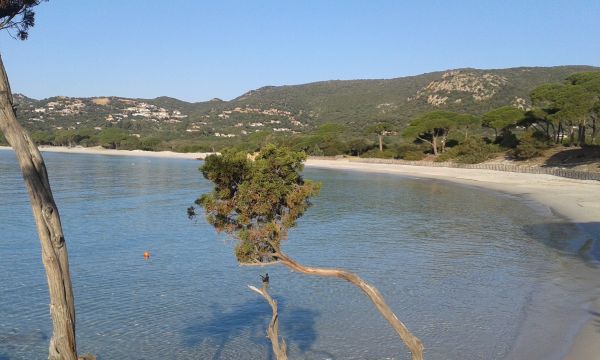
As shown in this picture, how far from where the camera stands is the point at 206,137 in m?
144

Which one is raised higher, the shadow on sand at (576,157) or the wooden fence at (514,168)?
the shadow on sand at (576,157)

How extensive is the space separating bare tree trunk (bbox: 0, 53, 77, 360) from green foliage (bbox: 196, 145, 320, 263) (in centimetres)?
182

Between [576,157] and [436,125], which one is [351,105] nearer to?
[436,125]

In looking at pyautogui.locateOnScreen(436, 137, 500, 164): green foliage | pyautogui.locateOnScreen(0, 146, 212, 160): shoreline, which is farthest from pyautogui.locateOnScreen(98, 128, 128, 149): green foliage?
pyautogui.locateOnScreen(436, 137, 500, 164): green foliage

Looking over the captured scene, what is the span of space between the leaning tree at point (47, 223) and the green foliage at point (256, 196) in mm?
1822

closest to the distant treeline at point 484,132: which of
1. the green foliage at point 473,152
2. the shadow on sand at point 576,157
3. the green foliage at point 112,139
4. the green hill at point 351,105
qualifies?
the green foliage at point 473,152

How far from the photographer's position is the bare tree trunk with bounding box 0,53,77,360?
504 centimetres

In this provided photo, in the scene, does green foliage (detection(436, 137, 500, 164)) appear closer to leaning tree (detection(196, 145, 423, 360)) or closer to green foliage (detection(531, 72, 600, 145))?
green foliage (detection(531, 72, 600, 145))

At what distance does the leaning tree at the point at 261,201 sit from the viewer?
6.38m

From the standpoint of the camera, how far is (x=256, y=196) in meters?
6.38

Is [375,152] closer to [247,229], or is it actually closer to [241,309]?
[241,309]

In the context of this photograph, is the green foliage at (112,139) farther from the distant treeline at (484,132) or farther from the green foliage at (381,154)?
the green foliage at (381,154)

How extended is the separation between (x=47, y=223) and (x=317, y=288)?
36.2 ft

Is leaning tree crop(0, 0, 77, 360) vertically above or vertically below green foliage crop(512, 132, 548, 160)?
above
